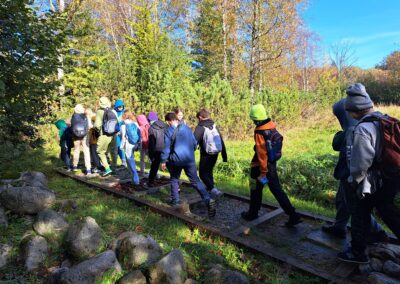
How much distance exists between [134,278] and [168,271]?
374 millimetres

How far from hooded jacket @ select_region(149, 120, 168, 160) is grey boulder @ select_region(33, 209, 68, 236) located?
2752mm

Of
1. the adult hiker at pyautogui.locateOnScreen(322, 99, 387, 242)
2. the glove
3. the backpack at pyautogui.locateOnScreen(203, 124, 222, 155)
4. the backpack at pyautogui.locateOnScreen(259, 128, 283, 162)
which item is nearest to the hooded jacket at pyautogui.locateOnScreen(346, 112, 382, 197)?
the adult hiker at pyautogui.locateOnScreen(322, 99, 387, 242)

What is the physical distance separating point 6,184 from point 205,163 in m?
4.04

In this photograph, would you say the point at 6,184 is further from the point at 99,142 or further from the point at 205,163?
the point at 205,163

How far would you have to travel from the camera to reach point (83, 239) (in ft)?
12.7

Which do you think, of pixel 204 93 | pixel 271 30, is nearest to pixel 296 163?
pixel 204 93

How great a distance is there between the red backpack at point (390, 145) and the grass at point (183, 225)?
151 centimetres

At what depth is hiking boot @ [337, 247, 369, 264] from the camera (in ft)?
11.4

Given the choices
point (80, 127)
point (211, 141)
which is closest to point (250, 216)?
point (211, 141)

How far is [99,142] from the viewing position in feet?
25.5

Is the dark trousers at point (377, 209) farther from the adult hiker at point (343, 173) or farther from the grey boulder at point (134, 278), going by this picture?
the grey boulder at point (134, 278)

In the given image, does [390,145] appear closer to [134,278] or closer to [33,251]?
[134,278]

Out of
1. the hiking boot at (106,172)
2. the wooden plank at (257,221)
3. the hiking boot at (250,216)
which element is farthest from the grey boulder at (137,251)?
the hiking boot at (106,172)

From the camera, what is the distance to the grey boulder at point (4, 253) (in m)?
3.68
